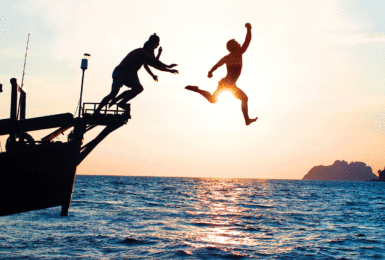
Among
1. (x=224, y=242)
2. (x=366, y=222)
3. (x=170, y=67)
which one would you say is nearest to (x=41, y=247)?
(x=224, y=242)

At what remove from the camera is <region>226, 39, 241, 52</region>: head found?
15.4ft

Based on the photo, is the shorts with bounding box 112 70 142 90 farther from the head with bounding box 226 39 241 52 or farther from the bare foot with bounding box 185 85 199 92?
the head with bounding box 226 39 241 52

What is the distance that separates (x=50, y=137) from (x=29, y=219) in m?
13.3

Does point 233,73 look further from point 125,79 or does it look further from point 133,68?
point 125,79

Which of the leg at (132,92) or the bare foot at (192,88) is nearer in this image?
the bare foot at (192,88)

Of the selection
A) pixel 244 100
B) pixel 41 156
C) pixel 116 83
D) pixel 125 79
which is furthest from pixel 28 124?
Result: pixel 244 100

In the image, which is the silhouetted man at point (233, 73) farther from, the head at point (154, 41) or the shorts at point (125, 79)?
the shorts at point (125, 79)

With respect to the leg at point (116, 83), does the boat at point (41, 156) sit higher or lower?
lower

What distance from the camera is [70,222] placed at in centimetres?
2508

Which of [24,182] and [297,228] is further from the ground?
[24,182]

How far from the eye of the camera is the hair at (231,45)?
15.4 feet

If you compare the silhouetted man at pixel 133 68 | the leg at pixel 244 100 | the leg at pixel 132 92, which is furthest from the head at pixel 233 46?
the leg at pixel 132 92

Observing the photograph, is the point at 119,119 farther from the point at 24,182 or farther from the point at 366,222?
the point at 366,222

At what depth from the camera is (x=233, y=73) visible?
489cm
